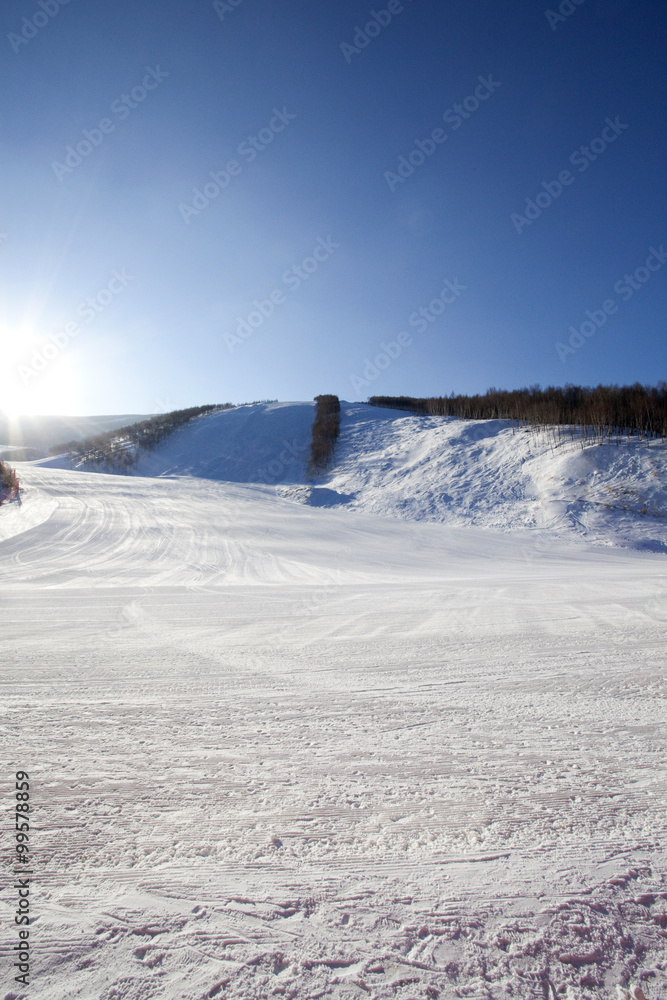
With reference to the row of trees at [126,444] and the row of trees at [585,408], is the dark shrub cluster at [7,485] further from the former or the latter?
the row of trees at [585,408]

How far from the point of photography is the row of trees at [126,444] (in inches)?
1036

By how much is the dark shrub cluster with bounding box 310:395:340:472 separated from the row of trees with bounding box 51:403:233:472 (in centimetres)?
927

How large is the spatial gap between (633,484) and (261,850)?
48.0 feet

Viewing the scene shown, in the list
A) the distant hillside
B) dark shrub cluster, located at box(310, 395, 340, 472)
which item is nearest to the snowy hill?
dark shrub cluster, located at box(310, 395, 340, 472)

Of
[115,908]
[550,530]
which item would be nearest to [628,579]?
[550,530]

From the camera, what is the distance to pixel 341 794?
173cm

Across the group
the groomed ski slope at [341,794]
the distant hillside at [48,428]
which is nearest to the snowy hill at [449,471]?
the groomed ski slope at [341,794]

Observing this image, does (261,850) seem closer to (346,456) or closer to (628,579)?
(628,579)

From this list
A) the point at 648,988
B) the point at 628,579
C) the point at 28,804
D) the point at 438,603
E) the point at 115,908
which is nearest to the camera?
the point at 648,988

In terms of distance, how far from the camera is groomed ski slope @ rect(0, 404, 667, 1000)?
1156mm

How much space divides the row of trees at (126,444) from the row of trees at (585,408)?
1938cm

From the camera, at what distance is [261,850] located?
4.84 feet

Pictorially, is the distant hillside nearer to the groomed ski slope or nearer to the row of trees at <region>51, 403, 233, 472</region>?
the row of trees at <region>51, 403, 233, 472</region>

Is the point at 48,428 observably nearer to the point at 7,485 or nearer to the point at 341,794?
the point at 7,485
